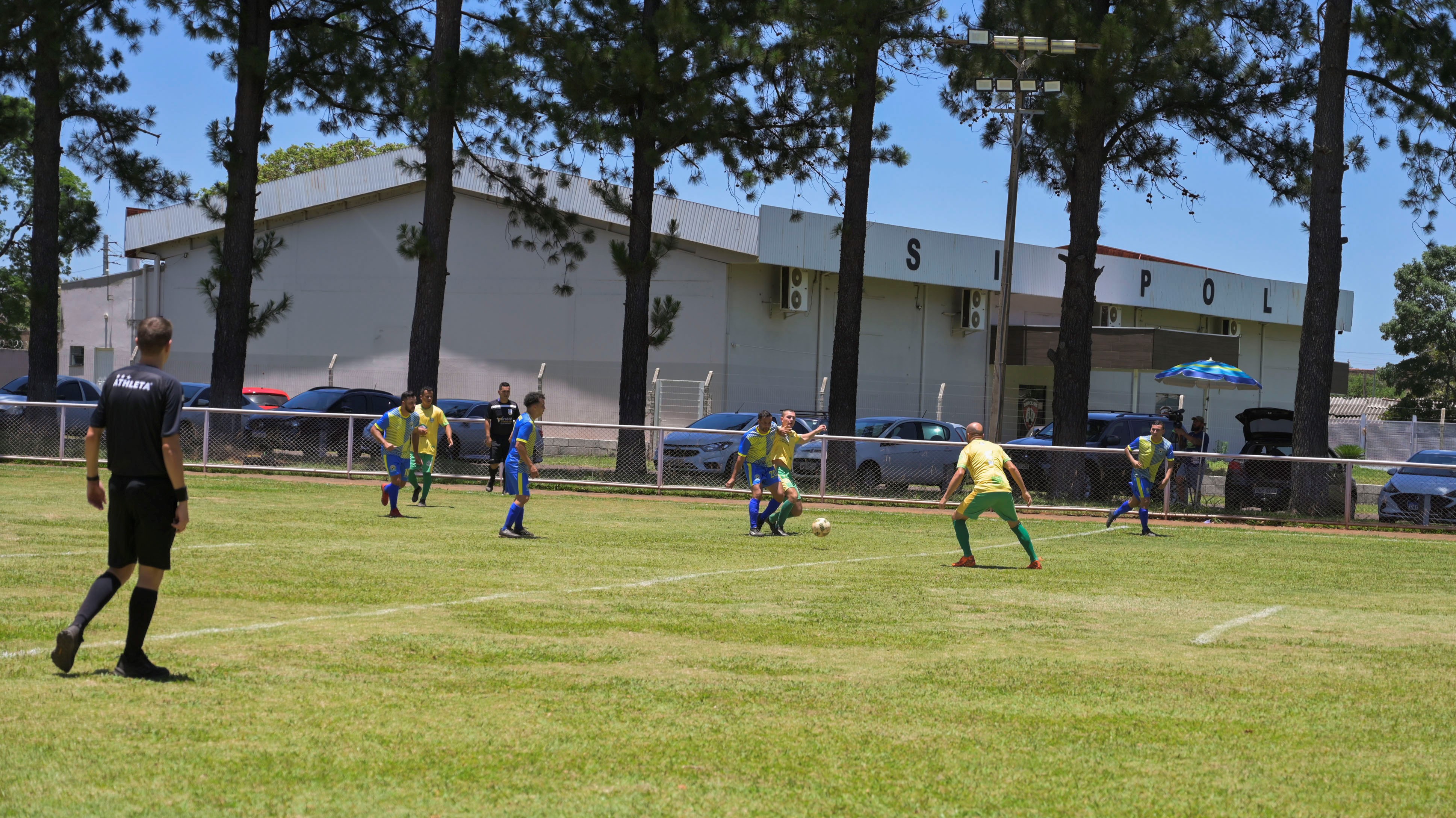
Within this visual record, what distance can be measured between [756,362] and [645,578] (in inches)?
1034

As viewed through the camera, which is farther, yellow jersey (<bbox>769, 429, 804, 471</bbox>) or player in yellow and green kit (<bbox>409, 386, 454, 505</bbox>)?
player in yellow and green kit (<bbox>409, 386, 454, 505</bbox>)

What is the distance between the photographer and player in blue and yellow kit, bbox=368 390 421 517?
62.6 feet

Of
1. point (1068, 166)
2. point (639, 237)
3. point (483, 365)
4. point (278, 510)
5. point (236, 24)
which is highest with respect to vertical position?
point (236, 24)

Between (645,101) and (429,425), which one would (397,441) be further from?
(645,101)

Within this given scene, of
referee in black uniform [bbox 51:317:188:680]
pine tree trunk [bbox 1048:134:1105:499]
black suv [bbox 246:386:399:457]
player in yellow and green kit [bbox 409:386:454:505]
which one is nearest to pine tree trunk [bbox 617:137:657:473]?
black suv [bbox 246:386:399:457]

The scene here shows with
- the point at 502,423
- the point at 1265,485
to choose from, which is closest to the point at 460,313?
the point at 502,423

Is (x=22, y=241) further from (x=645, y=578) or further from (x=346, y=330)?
(x=645, y=578)

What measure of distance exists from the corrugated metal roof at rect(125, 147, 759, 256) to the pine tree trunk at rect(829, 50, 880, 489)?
7.05 metres

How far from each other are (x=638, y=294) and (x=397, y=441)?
1103 centimetres

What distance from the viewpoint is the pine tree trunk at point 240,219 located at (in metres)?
30.3

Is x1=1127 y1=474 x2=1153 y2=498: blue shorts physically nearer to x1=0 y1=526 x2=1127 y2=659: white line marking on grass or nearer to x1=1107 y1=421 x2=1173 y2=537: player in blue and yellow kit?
x1=1107 y1=421 x2=1173 y2=537: player in blue and yellow kit

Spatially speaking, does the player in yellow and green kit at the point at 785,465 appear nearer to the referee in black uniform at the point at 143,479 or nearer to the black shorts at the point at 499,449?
the black shorts at the point at 499,449

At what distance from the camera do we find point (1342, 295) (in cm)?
5409

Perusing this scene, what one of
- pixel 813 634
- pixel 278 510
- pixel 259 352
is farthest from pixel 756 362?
pixel 813 634
